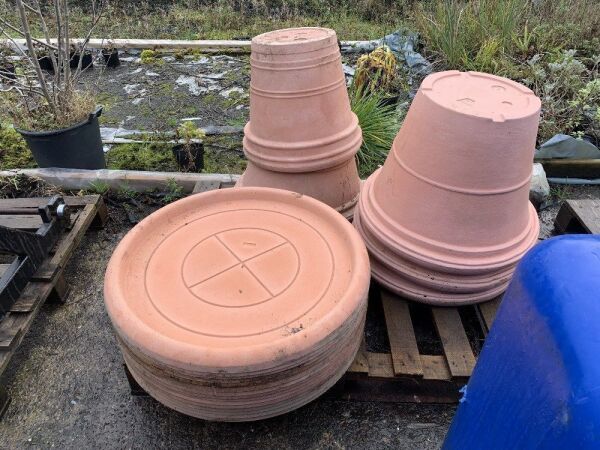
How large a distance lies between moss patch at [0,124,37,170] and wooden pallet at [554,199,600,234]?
13.0 ft

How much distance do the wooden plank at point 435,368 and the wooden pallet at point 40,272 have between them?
5.94 ft

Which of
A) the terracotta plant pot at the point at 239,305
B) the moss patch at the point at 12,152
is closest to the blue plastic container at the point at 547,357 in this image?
the terracotta plant pot at the point at 239,305

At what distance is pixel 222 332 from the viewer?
1.38 m

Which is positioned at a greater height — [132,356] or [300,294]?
[300,294]

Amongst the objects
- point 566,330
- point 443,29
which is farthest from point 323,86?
point 443,29

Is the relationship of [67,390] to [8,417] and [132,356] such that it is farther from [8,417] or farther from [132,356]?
[132,356]

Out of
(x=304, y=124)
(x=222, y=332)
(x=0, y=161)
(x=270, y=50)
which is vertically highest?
(x=270, y=50)

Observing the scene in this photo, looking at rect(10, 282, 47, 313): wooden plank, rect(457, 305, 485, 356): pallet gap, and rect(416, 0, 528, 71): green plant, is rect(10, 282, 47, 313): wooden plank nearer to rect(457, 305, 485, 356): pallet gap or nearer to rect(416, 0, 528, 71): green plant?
rect(457, 305, 485, 356): pallet gap

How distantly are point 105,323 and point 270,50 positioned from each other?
5.38 ft

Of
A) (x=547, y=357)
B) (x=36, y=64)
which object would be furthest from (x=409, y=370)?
(x=36, y=64)

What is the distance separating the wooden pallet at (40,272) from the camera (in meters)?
1.88

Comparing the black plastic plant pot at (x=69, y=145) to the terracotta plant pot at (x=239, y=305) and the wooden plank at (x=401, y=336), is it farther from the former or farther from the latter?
the wooden plank at (x=401, y=336)

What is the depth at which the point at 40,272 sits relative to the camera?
2199 millimetres

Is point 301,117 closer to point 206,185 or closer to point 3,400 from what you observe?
point 206,185
